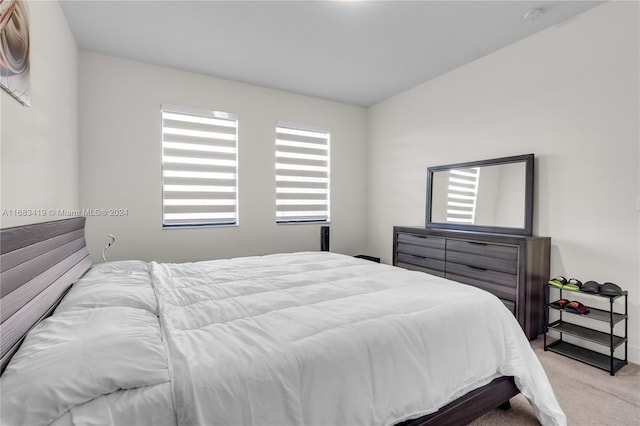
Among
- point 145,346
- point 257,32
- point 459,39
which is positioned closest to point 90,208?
point 257,32

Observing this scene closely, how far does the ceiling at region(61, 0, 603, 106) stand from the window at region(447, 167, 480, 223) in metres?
1.25

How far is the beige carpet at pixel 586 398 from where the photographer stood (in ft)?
5.47

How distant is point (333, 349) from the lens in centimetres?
111

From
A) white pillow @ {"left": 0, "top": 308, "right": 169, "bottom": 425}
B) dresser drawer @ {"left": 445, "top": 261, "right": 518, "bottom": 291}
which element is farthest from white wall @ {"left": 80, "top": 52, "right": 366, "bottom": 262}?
white pillow @ {"left": 0, "top": 308, "right": 169, "bottom": 425}

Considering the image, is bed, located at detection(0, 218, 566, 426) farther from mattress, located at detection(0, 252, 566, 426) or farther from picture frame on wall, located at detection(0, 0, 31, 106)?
picture frame on wall, located at detection(0, 0, 31, 106)

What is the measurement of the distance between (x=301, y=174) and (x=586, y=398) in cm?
359

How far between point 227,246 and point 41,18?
2591mm

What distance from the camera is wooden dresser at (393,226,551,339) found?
8.38 feet

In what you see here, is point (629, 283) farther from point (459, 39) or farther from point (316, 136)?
point (316, 136)

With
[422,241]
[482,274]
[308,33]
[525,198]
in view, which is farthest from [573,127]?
[308,33]

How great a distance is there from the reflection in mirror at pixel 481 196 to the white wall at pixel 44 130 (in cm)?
366

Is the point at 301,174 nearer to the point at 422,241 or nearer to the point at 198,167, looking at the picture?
the point at 198,167

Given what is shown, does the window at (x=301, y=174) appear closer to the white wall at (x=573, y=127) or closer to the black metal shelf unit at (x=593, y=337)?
the white wall at (x=573, y=127)

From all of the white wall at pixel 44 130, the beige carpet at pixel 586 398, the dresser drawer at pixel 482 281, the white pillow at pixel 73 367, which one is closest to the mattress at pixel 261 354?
the white pillow at pixel 73 367
